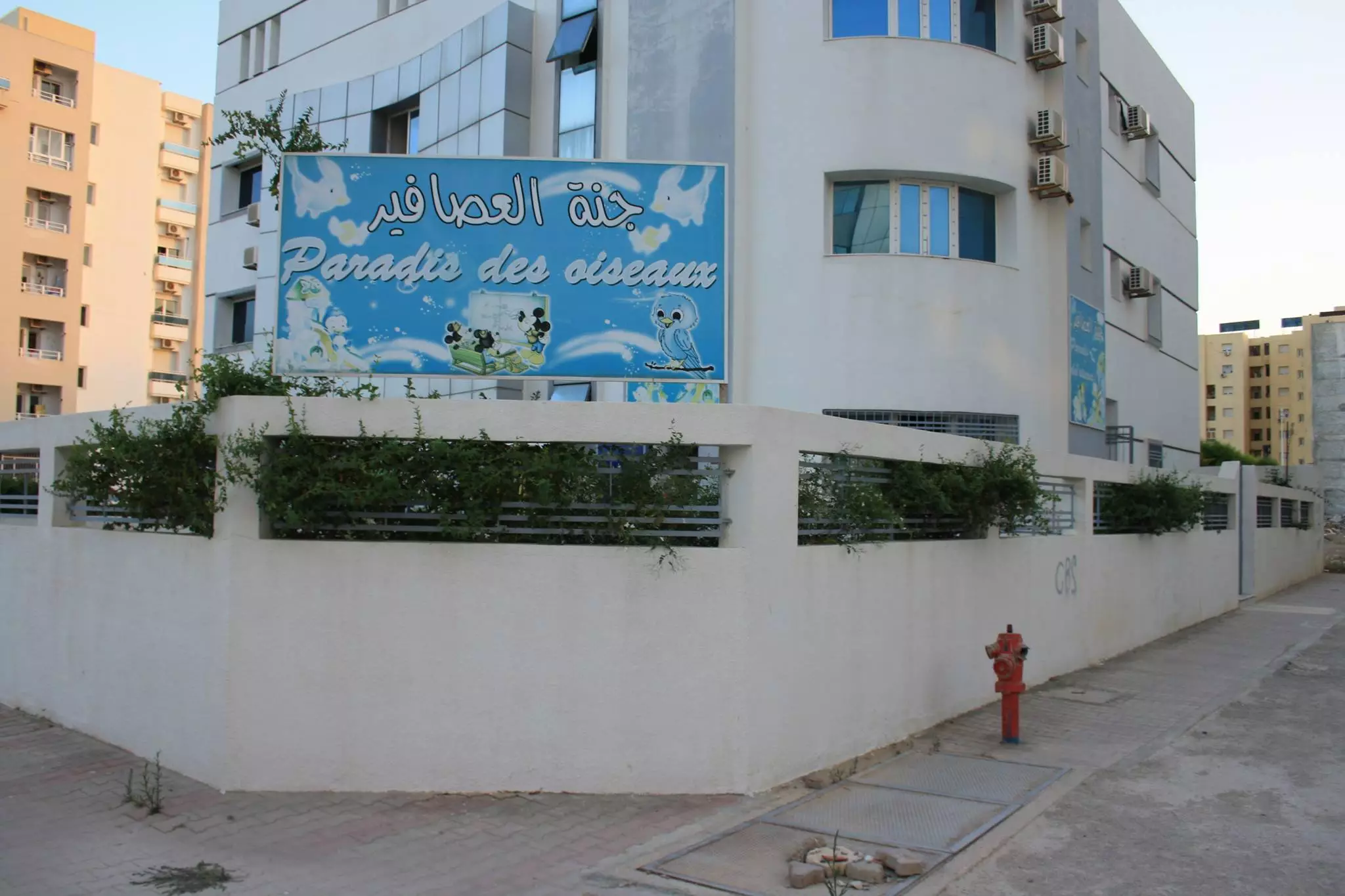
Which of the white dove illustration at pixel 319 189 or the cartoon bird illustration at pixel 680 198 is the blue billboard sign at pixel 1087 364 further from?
the white dove illustration at pixel 319 189

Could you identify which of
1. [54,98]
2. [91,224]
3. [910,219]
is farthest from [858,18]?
[91,224]

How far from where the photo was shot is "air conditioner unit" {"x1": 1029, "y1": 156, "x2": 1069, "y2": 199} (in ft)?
51.2

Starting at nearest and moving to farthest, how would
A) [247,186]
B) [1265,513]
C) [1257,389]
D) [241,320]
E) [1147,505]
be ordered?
[1147,505] < [1265,513] < [241,320] < [247,186] < [1257,389]

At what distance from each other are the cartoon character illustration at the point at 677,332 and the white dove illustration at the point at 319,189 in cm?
250

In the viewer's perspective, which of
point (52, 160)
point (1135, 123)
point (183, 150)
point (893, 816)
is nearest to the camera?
point (893, 816)

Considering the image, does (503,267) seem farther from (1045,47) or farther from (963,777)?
(1045,47)

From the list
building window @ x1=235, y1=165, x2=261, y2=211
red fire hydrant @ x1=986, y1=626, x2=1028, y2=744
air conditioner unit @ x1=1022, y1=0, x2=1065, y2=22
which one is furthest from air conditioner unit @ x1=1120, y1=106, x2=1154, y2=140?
building window @ x1=235, y1=165, x2=261, y2=211

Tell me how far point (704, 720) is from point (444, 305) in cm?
355

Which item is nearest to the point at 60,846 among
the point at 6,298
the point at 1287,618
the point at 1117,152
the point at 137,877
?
the point at 137,877

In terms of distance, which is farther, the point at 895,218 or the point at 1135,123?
the point at 1135,123

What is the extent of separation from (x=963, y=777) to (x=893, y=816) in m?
1.25

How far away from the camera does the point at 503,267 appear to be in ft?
26.2

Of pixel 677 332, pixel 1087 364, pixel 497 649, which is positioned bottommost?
pixel 497 649

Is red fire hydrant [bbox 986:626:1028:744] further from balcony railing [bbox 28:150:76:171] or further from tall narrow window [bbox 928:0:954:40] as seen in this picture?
balcony railing [bbox 28:150:76:171]
